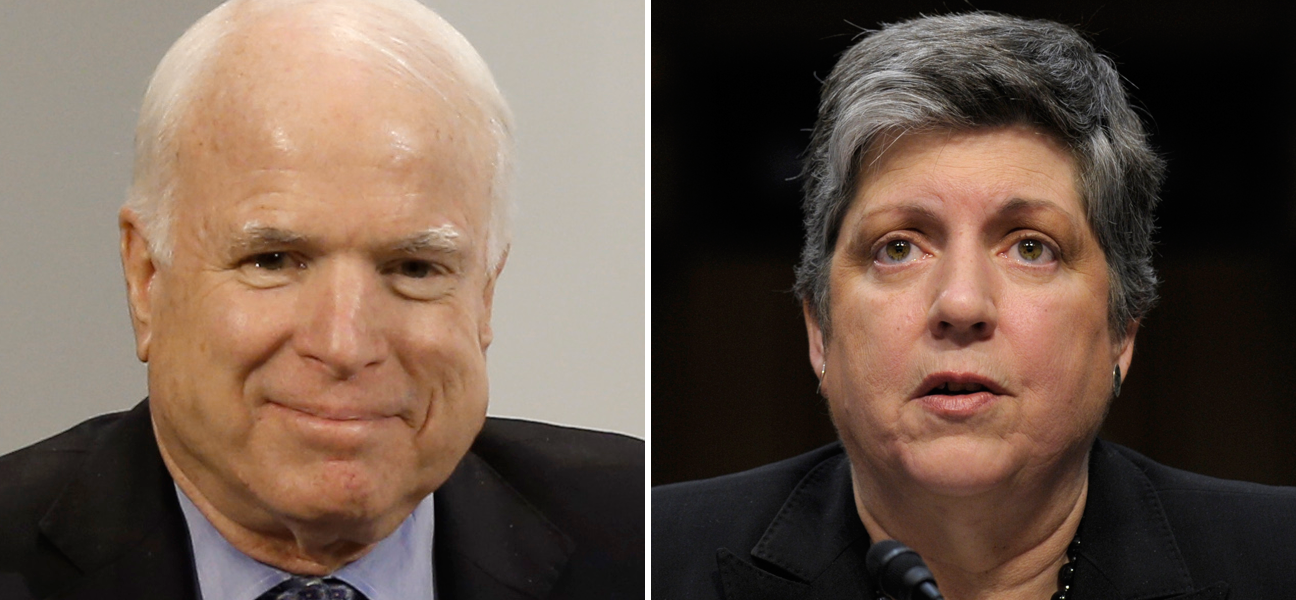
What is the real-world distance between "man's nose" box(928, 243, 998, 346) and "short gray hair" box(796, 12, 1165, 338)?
219mm

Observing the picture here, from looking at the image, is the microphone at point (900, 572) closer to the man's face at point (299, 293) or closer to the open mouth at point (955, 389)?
the open mouth at point (955, 389)

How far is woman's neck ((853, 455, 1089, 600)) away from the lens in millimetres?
2309

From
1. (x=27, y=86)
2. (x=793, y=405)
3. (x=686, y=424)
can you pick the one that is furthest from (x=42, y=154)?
(x=793, y=405)

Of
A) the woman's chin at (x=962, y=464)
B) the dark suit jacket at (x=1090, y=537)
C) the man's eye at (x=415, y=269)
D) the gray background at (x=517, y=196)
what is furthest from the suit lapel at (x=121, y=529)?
the woman's chin at (x=962, y=464)

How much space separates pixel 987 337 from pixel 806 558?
1.66 ft

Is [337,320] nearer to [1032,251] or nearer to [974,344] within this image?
[974,344]

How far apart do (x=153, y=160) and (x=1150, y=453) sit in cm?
183

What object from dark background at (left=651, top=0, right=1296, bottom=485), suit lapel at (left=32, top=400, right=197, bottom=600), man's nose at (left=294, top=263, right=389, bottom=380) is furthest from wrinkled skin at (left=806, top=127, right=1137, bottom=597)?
suit lapel at (left=32, top=400, right=197, bottom=600)

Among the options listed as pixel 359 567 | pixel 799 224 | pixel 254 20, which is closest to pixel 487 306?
pixel 359 567

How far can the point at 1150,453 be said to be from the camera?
2750mm

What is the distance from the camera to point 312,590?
6.97ft

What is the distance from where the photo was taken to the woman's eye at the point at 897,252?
2281 millimetres

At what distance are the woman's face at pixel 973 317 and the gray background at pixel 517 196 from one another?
412mm

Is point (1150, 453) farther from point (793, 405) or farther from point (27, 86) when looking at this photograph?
point (27, 86)
